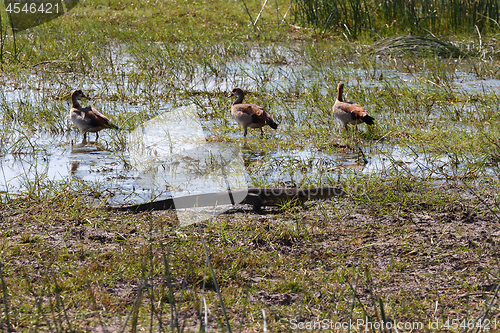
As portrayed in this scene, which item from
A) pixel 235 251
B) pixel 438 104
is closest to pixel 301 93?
pixel 438 104

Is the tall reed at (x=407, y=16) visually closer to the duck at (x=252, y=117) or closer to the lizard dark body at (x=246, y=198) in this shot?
the duck at (x=252, y=117)

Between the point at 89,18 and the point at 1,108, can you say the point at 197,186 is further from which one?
the point at 89,18

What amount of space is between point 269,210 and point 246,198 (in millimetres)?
235

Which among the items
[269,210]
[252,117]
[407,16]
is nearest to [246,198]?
[269,210]

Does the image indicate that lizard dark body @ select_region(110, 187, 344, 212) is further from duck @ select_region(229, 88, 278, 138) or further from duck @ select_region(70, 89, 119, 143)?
duck @ select_region(70, 89, 119, 143)

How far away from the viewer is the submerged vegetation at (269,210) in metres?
3.07

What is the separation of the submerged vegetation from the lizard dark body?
111mm

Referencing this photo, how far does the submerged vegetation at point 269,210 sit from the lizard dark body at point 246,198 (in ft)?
0.36

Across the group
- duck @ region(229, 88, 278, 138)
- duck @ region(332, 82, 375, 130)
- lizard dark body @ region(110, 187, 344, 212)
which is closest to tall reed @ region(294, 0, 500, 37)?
duck @ region(332, 82, 375, 130)

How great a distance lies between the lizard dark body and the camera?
15.1 feet

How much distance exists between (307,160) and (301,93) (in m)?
2.83

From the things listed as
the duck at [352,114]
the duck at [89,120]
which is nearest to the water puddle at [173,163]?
the duck at [89,120]

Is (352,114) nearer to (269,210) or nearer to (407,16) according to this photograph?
(269,210)

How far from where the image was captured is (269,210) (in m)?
4.69
